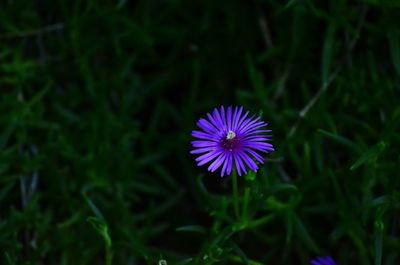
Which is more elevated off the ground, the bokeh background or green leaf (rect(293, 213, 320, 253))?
the bokeh background

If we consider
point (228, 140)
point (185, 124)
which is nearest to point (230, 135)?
point (228, 140)

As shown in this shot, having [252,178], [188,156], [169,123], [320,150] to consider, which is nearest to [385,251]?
[320,150]

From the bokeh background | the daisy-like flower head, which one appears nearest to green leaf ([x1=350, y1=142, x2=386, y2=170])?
the bokeh background

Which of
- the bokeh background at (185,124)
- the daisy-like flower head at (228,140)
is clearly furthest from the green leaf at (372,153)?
the daisy-like flower head at (228,140)

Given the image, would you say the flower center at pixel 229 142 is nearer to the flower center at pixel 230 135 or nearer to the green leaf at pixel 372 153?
the flower center at pixel 230 135

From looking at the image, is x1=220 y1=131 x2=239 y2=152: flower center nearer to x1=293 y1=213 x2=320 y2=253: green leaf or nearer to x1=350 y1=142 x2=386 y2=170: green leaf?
x1=350 y1=142 x2=386 y2=170: green leaf

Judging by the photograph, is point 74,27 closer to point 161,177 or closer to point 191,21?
point 191,21
